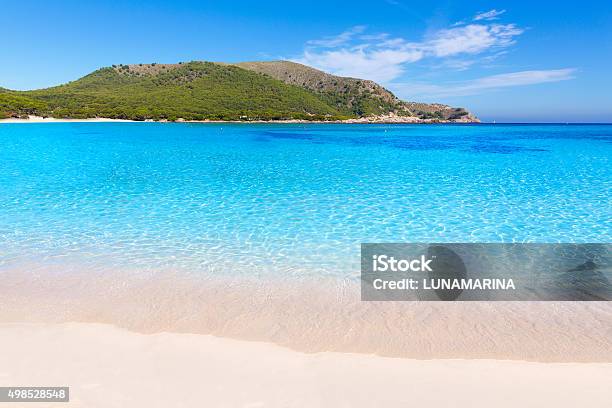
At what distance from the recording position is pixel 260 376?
15.0ft

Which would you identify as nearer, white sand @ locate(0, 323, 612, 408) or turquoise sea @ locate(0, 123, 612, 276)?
white sand @ locate(0, 323, 612, 408)

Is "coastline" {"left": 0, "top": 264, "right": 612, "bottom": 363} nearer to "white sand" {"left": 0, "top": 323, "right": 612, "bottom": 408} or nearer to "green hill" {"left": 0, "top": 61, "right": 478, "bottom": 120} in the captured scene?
"white sand" {"left": 0, "top": 323, "right": 612, "bottom": 408}

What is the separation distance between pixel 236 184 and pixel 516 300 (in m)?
14.3

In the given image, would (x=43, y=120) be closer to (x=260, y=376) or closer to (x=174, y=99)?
(x=174, y=99)

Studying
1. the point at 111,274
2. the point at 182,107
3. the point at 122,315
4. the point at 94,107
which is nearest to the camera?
the point at 122,315

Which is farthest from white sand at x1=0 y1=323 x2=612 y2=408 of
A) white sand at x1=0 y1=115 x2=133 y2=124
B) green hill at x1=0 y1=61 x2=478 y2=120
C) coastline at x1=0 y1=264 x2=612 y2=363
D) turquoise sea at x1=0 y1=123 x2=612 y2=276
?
green hill at x1=0 y1=61 x2=478 y2=120

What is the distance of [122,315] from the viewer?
6160 millimetres

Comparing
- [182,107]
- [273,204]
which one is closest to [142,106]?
[182,107]

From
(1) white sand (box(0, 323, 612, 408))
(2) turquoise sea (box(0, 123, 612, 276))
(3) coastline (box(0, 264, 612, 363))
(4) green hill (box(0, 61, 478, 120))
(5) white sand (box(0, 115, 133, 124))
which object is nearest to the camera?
(1) white sand (box(0, 323, 612, 408))

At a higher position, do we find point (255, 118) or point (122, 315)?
point (255, 118)

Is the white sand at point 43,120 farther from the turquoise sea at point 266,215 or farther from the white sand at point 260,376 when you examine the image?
the white sand at point 260,376

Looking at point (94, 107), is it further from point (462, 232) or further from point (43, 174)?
point (462, 232)

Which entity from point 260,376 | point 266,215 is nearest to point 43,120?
point 266,215

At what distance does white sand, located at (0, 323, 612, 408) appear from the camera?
164 inches
